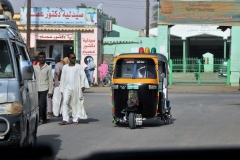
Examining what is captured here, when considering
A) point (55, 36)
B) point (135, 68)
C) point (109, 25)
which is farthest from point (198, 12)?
point (135, 68)

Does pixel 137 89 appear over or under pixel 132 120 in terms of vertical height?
over

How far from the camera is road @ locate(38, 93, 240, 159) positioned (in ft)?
34.1

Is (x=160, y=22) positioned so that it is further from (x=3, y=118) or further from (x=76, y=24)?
(x=3, y=118)

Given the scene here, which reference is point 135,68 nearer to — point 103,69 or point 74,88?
point 74,88

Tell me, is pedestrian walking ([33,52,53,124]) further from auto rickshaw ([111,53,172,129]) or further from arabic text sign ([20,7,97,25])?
arabic text sign ([20,7,97,25])

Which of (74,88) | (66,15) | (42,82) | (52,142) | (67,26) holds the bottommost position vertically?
(52,142)

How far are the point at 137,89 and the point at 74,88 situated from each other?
1.67 m

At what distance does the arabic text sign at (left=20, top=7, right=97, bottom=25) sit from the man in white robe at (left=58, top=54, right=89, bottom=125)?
22644mm

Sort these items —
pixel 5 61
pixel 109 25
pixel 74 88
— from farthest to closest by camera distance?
pixel 109 25 < pixel 74 88 < pixel 5 61

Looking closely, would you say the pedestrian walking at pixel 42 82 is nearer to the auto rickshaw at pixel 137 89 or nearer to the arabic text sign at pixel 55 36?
the auto rickshaw at pixel 137 89

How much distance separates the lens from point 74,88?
46.4ft

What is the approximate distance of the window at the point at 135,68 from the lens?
13.9m

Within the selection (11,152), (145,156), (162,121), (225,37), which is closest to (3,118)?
(11,152)

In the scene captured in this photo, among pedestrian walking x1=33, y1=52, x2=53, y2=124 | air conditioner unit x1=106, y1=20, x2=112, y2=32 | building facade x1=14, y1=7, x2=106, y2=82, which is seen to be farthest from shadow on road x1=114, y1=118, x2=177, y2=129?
air conditioner unit x1=106, y1=20, x2=112, y2=32
